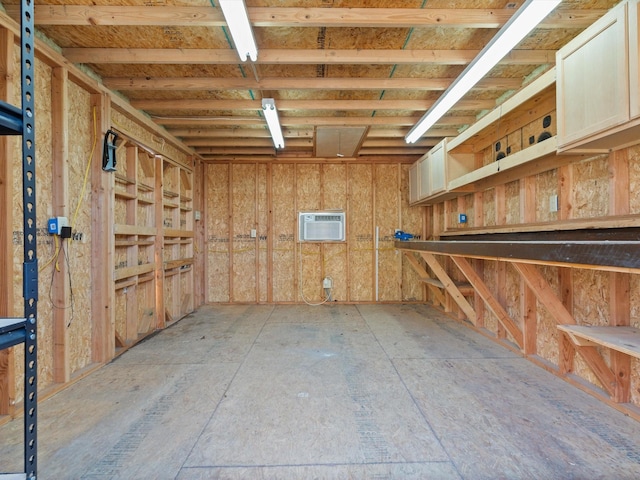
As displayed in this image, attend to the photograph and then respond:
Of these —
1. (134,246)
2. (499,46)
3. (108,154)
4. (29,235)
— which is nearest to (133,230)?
(134,246)

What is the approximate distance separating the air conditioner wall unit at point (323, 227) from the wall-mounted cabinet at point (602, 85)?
344 cm

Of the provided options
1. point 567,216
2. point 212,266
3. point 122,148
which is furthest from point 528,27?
point 212,266

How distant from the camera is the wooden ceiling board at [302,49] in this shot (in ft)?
6.29

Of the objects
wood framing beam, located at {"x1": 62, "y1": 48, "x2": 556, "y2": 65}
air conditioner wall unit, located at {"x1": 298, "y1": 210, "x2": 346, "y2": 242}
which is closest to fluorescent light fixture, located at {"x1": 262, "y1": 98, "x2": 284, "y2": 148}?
wood framing beam, located at {"x1": 62, "y1": 48, "x2": 556, "y2": 65}

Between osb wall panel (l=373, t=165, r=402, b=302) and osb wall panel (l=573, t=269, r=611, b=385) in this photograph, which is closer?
osb wall panel (l=573, t=269, r=611, b=385)

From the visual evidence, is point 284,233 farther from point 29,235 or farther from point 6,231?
point 29,235

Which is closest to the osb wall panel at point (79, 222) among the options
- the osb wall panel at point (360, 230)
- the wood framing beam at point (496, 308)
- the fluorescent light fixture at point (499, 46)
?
the fluorescent light fixture at point (499, 46)

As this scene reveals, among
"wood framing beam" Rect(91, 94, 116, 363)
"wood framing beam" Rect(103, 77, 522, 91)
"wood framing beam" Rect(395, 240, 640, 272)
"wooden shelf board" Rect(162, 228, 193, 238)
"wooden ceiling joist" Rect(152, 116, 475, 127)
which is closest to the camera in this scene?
"wood framing beam" Rect(395, 240, 640, 272)

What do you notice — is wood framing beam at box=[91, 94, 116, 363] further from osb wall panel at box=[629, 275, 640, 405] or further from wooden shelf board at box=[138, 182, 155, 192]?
osb wall panel at box=[629, 275, 640, 405]

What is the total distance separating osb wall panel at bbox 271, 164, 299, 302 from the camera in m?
5.09

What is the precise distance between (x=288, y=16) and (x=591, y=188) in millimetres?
2699

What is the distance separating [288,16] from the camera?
6.27 ft

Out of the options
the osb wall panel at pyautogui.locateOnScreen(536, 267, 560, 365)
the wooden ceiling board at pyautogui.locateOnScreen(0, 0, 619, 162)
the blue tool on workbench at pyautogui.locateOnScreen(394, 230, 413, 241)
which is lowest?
the osb wall panel at pyautogui.locateOnScreen(536, 267, 560, 365)

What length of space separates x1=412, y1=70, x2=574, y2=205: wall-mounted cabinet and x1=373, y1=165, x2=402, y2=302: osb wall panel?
627 millimetres
